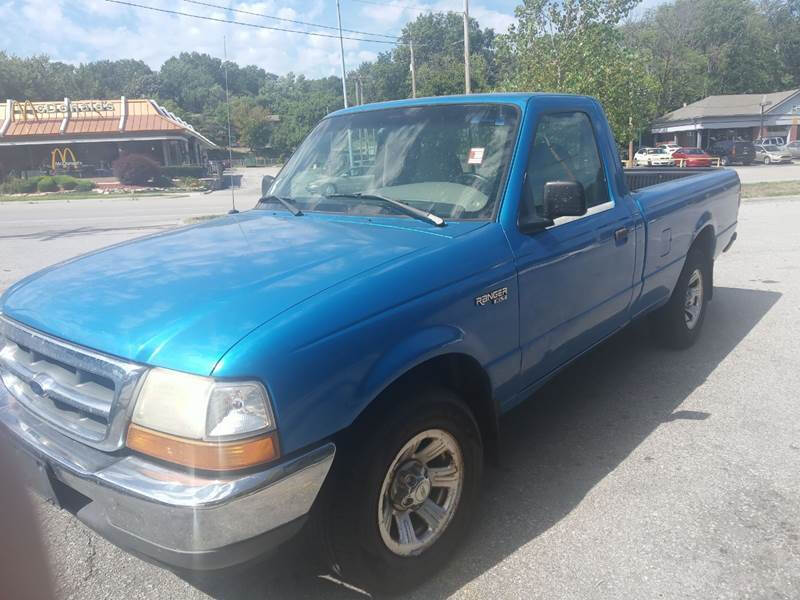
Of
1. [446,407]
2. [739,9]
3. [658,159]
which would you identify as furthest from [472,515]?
[739,9]

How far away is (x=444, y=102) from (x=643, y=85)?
1977 cm

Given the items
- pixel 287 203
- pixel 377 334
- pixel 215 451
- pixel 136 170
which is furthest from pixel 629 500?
pixel 136 170

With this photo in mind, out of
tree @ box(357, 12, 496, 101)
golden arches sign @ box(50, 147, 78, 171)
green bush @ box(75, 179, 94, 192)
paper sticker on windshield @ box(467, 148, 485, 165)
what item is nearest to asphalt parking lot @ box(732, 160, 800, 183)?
paper sticker on windshield @ box(467, 148, 485, 165)

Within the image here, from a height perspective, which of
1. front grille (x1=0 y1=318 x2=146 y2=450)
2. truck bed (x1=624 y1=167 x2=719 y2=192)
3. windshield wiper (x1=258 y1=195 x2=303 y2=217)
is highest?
windshield wiper (x1=258 y1=195 x2=303 y2=217)

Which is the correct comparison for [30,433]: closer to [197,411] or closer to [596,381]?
[197,411]

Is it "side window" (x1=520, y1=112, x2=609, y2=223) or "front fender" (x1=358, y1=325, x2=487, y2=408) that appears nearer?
"front fender" (x1=358, y1=325, x2=487, y2=408)

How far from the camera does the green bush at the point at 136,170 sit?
121ft

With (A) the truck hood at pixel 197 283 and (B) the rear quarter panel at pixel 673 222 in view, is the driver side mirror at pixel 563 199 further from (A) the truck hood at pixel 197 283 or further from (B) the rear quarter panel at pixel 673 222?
(B) the rear quarter panel at pixel 673 222

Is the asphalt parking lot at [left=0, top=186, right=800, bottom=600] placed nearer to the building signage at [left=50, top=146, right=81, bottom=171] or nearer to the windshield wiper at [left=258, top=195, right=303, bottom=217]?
the windshield wiper at [left=258, top=195, right=303, bottom=217]

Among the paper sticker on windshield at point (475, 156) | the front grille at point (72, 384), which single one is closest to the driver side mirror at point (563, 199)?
the paper sticker on windshield at point (475, 156)

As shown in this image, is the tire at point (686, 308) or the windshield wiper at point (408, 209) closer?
the windshield wiper at point (408, 209)

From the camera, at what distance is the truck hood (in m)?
2.08

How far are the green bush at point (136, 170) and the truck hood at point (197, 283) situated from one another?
121 feet

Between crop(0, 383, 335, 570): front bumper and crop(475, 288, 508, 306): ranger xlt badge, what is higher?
crop(475, 288, 508, 306): ranger xlt badge
